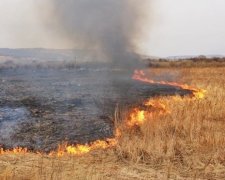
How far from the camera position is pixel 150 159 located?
435 inches

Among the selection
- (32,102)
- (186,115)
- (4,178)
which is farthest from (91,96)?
(4,178)

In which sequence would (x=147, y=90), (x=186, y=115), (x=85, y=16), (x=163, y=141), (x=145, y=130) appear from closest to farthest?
(x=163, y=141) < (x=145, y=130) < (x=186, y=115) < (x=147, y=90) < (x=85, y=16)

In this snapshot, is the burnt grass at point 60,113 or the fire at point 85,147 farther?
the burnt grass at point 60,113

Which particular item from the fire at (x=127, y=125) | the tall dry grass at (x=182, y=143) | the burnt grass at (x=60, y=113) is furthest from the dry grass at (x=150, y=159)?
the burnt grass at (x=60, y=113)

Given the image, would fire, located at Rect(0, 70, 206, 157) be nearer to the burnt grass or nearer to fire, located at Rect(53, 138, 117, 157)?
fire, located at Rect(53, 138, 117, 157)

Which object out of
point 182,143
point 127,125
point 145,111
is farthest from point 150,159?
point 145,111

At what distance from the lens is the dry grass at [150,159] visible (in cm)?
948

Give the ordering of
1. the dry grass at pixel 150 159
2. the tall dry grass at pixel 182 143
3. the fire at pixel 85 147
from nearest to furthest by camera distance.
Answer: the dry grass at pixel 150 159
the tall dry grass at pixel 182 143
the fire at pixel 85 147

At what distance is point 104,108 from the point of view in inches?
666

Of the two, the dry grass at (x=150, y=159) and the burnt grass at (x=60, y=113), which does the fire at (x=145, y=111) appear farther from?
the burnt grass at (x=60, y=113)

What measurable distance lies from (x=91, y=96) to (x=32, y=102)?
3.05 m

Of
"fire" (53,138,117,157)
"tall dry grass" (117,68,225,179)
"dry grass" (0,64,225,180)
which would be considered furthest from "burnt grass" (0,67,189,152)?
"tall dry grass" (117,68,225,179)

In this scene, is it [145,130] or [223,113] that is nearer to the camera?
[145,130]

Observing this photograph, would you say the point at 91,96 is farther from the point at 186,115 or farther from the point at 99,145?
the point at 99,145
